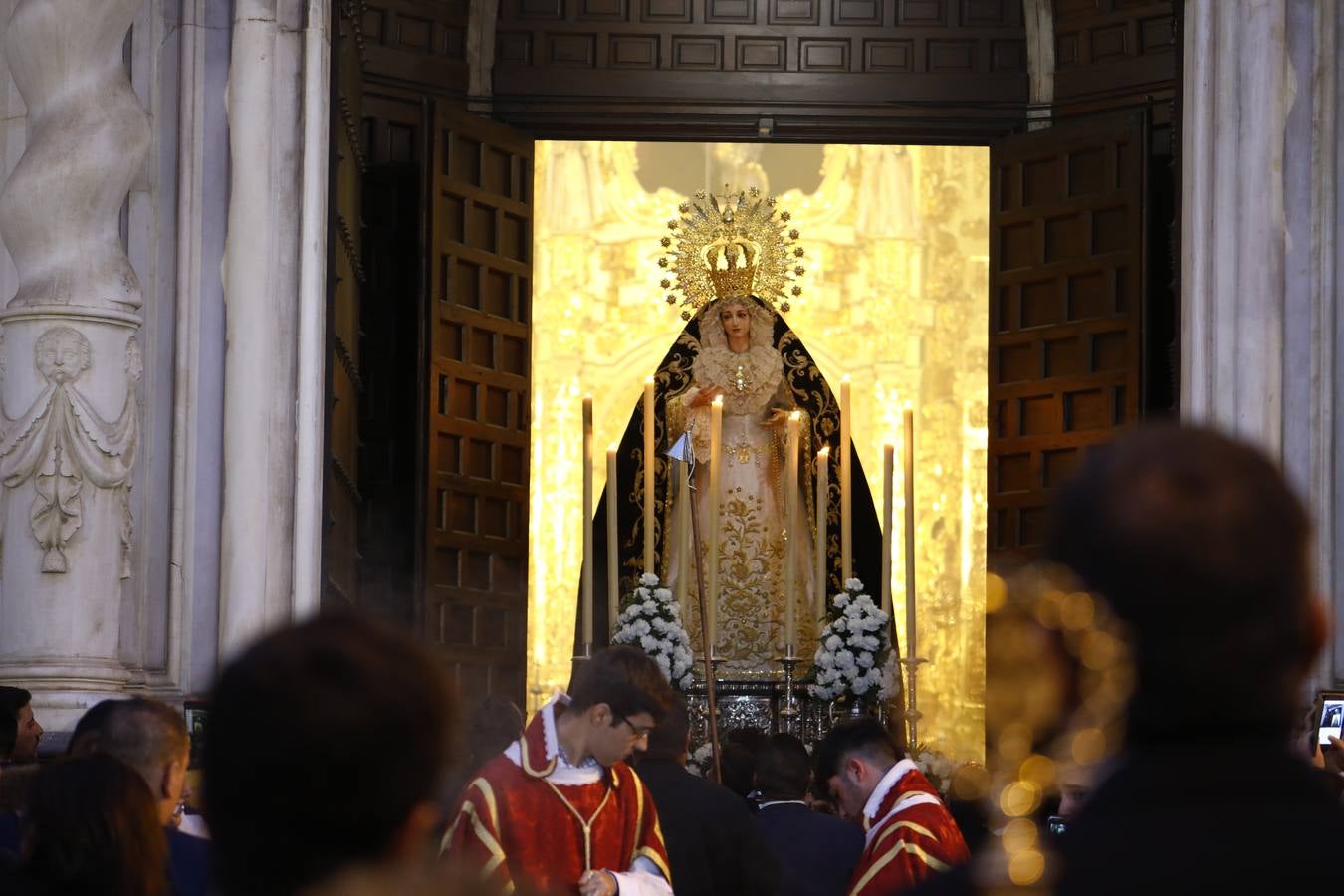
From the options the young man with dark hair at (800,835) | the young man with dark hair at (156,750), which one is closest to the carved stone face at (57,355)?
the young man with dark hair at (800,835)

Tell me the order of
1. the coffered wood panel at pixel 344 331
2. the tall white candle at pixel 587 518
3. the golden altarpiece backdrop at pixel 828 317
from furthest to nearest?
the golden altarpiece backdrop at pixel 828 317 → the tall white candle at pixel 587 518 → the coffered wood panel at pixel 344 331

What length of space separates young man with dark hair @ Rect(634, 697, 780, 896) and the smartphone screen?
3.22 metres

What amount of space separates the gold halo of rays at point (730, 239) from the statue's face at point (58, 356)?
217 inches

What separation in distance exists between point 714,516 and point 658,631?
74 cm

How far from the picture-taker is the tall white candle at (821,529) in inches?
478

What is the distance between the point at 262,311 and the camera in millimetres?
9125

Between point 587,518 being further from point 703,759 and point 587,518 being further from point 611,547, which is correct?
point 703,759

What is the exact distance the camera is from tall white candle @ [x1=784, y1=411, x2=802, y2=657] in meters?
12.2

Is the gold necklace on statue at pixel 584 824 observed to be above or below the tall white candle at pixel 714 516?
below

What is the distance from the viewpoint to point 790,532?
40.9ft

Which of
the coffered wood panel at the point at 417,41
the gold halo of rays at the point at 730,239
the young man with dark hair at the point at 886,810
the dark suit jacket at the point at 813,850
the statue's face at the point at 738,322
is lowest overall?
the dark suit jacket at the point at 813,850

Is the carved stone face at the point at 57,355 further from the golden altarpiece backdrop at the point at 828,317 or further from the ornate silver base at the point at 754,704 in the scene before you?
the golden altarpiece backdrop at the point at 828,317

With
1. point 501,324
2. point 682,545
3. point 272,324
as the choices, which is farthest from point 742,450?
point 272,324

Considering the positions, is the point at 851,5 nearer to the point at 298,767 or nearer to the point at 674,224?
the point at 674,224
